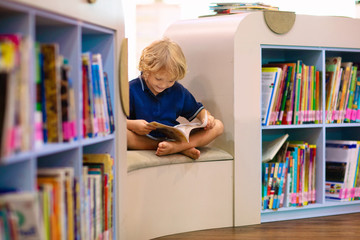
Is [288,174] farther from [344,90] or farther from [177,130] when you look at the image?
[177,130]

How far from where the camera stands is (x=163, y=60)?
9.15 ft

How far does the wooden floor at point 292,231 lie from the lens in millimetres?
2719

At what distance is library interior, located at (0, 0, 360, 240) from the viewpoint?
1455 millimetres

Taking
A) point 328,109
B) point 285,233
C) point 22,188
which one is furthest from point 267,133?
point 22,188

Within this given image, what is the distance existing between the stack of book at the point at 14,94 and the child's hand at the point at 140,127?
1272 millimetres

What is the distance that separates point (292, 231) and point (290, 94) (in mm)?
745

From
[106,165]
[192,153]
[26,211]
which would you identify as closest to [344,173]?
[192,153]

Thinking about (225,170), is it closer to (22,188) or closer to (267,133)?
(267,133)

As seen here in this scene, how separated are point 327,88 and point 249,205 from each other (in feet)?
2.73

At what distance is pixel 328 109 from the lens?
10.8 ft

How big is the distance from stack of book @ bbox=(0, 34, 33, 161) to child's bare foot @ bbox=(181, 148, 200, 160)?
1.42 metres

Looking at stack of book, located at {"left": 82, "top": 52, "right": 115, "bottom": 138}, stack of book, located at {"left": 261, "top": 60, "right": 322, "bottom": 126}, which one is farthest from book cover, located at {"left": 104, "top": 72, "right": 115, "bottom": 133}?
stack of book, located at {"left": 261, "top": 60, "right": 322, "bottom": 126}

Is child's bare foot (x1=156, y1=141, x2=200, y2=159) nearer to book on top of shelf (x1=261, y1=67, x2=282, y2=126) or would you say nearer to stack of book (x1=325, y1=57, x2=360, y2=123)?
book on top of shelf (x1=261, y1=67, x2=282, y2=126)

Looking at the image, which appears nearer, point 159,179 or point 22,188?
point 22,188
